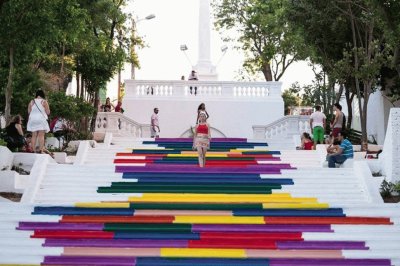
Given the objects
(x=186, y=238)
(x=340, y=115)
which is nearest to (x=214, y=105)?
(x=340, y=115)

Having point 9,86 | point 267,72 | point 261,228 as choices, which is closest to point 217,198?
point 261,228

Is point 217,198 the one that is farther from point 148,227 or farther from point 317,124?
point 317,124

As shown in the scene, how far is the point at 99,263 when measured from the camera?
357 inches

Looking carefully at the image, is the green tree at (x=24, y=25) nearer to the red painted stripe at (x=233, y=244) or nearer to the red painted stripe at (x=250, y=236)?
the red painted stripe at (x=250, y=236)

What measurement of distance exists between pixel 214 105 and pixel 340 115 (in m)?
11.4

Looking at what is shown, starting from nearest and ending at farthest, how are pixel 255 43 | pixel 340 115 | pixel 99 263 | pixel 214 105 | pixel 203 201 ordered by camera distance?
pixel 99 263, pixel 203 201, pixel 340 115, pixel 214 105, pixel 255 43

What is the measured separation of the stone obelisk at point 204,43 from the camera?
107 ft

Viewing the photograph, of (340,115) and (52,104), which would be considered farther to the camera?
(52,104)

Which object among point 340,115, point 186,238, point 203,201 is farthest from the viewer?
point 340,115

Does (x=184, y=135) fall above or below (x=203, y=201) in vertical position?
above

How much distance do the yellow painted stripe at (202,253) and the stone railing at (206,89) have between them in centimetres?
1996

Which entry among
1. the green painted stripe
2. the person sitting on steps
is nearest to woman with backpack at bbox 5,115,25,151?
the green painted stripe

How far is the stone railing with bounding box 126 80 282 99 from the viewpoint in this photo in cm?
2931

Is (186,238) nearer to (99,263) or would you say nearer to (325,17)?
(99,263)
